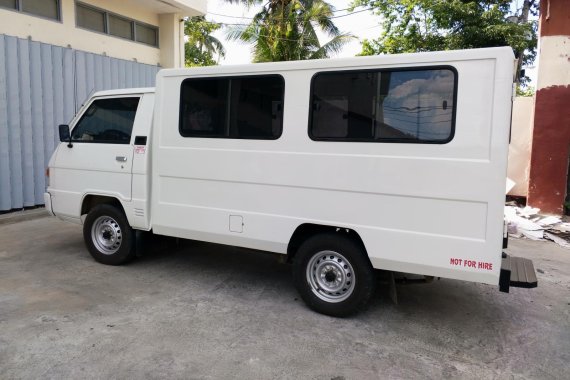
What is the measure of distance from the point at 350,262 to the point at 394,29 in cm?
1256

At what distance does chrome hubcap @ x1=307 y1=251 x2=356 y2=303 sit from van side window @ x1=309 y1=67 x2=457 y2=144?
1.10 meters

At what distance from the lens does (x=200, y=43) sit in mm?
24094

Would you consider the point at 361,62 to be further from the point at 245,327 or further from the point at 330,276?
the point at 245,327

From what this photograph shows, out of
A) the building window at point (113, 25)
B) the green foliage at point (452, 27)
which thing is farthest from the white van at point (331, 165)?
the green foliage at point (452, 27)

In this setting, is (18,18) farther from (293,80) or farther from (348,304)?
(348,304)

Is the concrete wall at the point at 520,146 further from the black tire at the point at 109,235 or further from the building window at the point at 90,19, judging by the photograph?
the building window at the point at 90,19

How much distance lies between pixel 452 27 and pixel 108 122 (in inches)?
439

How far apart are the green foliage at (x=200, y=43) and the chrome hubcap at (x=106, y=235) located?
17.9 meters

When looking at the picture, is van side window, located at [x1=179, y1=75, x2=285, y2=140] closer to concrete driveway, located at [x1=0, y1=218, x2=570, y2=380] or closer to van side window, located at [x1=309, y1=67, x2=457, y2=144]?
van side window, located at [x1=309, y1=67, x2=457, y2=144]

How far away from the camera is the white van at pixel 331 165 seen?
3.54 m

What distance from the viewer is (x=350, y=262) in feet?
13.3

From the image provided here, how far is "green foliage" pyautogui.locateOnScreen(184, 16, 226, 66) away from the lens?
22703 millimetres

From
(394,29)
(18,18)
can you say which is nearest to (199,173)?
(18,18)

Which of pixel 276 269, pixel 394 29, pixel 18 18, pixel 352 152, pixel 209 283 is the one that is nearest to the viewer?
pixel 352 152
